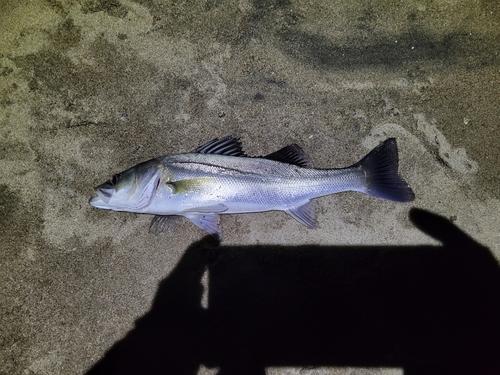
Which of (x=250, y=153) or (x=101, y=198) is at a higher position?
(x=250, y=153)

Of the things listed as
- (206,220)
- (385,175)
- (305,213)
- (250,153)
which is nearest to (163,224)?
(206,220)

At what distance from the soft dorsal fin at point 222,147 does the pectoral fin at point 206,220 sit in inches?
22.2

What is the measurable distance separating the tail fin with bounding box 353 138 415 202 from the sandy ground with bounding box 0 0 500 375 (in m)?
0.21

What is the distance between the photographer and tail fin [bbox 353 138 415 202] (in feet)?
8.97

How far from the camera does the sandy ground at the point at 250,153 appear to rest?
2.76 m

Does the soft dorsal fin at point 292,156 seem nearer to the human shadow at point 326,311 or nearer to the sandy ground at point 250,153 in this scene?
the sandy ground at point 250,153

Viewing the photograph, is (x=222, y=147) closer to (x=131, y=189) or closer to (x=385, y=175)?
(x=131, y=189)

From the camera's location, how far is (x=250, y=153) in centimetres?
294

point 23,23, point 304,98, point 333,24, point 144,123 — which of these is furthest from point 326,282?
point 23,23

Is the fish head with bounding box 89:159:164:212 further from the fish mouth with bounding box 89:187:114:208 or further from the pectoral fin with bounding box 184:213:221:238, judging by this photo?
the pectoral fin with bounding box 184:213:221:238

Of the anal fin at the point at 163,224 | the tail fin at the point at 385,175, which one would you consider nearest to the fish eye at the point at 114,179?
the anal fin at the point at 163,224

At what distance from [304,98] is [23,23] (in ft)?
9.07

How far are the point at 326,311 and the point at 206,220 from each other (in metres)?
1.38

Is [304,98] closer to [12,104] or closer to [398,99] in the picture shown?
[398,99]
